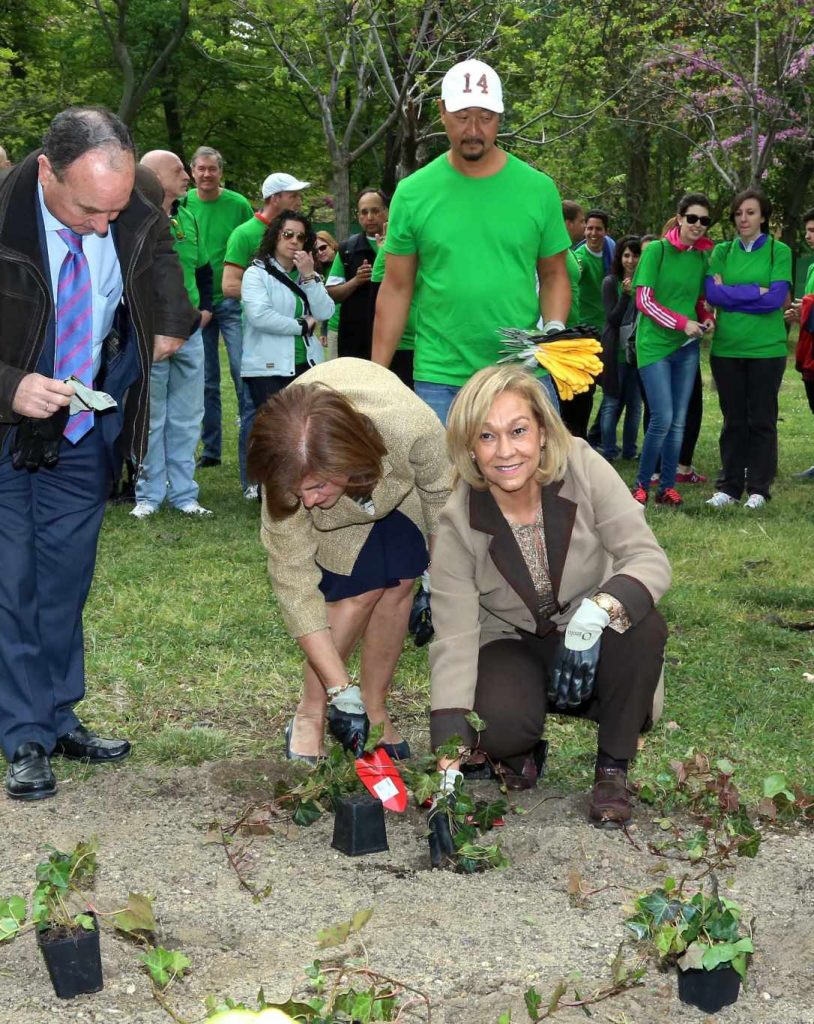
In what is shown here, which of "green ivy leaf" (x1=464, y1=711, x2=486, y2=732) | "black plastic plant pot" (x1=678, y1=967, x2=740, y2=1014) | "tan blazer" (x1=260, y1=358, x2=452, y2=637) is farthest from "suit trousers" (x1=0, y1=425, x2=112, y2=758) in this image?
"black plastic plant pot" (x1=678, y1=967, x2=740, y2=1014)

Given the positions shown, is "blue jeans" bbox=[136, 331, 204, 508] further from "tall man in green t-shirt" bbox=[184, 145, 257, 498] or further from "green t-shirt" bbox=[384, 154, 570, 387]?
"green t-shirt" bbox=[384, 154, 570, 387]

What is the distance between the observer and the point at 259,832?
3.50 metres

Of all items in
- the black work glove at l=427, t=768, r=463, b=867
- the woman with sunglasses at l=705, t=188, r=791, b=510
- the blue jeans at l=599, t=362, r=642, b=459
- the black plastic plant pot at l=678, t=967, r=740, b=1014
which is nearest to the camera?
the black plastic plant pot at l=678, t=967, r=740, b=1014

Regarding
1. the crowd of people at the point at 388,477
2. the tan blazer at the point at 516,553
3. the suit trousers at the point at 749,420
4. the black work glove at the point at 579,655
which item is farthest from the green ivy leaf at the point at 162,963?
the suit trousers at the point at 749,420

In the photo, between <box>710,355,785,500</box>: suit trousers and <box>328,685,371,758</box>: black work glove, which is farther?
<box>710,355,785,500</box>: suit trousers

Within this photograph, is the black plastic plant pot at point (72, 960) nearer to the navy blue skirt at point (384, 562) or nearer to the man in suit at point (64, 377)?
the man in suit at point (64, 377)

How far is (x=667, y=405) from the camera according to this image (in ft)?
26.4

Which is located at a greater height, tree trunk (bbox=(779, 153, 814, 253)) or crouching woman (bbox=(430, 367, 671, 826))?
tree trunk (bbox=(779, 153, 814, 253))

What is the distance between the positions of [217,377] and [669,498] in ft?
11.3

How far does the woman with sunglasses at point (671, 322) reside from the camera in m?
7.91

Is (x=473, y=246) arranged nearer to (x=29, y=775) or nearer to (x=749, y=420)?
(x=29, y=775)

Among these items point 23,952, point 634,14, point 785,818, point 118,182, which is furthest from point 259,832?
point 634,14

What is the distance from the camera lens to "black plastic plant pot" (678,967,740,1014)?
2613mm

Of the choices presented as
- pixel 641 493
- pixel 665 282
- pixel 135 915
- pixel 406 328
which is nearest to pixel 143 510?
pixel 406 328
